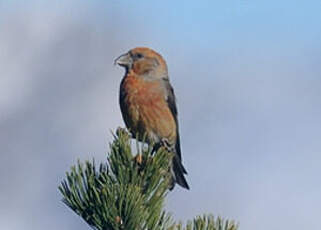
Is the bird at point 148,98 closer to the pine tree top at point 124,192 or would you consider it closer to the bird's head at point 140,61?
the bird's head at point 140,61

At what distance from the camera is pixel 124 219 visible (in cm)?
242

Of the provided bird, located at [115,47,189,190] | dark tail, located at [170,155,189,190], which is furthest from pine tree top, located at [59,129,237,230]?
bird, located at [115,47,189,190]

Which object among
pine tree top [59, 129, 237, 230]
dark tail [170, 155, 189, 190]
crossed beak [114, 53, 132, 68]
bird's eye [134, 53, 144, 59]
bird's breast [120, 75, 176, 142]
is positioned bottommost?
pine tree top [59, 129, 237, 230]

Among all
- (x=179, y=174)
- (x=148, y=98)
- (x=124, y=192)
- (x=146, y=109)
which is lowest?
(x=124, y=192)

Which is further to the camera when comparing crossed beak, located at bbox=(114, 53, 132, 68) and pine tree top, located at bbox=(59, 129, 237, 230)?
crossed beak, located at bbox=(114, 53, 132, 68)

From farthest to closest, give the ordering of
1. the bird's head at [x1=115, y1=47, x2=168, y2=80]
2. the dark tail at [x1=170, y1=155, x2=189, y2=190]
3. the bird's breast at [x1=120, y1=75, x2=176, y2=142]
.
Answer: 1. the bird's head at [x1=115, y1=47, x2=168, y2=80]
2. the bird's breast at [x1=120, y1=75, x2=176, y2=142]
3. the dark tail at [x1=170, y1=155, x2=189, y2=190]

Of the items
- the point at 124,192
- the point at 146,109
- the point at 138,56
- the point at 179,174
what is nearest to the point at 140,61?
the point at 138,56

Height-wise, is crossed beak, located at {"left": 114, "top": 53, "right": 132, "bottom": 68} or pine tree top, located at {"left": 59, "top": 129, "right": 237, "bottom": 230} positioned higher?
crossed beak, located at {"left": 114, "top": 53, "right": 132, "bottom": 68}

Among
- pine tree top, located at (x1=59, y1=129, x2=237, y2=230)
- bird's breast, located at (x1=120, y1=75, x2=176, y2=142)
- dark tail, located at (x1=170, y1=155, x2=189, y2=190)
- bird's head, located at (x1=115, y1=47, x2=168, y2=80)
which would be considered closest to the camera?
pine tree top, located at (x1=59, y1=129, x2=237, y2=230)

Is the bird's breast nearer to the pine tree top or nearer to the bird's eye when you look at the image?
the bird's eye

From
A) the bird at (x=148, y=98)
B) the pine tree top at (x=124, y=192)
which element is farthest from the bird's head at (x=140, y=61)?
the pine tree top at (x=124, y=192)

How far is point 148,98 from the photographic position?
511cm

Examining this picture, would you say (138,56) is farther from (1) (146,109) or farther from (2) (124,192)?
(2) (124,192)

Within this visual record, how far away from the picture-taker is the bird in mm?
4902
